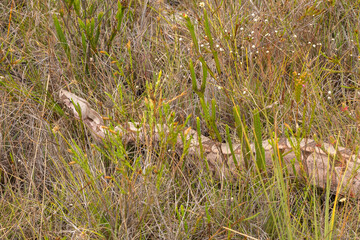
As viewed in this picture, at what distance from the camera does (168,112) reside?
250 cm

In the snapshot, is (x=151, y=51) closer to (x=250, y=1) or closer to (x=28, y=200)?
(x=250, y=1)

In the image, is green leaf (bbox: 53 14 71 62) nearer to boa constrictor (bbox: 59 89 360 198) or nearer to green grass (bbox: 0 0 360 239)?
green grass (bbox: 0 0 360 239)

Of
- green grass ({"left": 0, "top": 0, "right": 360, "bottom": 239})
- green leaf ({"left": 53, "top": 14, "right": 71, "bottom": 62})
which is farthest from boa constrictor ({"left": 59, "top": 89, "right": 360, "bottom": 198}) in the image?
green leaf ({"left": 53, "top": 14, "right": 71, "bottom": 62})

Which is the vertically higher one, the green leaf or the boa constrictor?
the green leaf

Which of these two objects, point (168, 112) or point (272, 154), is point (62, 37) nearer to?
point (168, 112)

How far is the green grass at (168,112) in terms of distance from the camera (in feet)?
6.35

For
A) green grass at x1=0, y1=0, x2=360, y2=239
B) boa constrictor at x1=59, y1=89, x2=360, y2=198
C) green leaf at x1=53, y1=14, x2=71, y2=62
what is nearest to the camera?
green grass at x1=0, y1=0, x2=360, y2=239

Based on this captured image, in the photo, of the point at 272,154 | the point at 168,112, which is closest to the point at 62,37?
the point at 168,112

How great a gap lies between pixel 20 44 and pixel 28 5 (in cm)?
35

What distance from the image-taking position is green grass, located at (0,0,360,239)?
A: 6.35ft

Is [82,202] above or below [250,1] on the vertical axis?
below

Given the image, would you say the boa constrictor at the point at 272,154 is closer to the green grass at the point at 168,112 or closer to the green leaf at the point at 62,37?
the green grass at the point at 168,112

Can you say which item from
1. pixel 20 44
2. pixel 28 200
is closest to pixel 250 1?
pixel 20 44

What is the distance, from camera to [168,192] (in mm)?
2086
